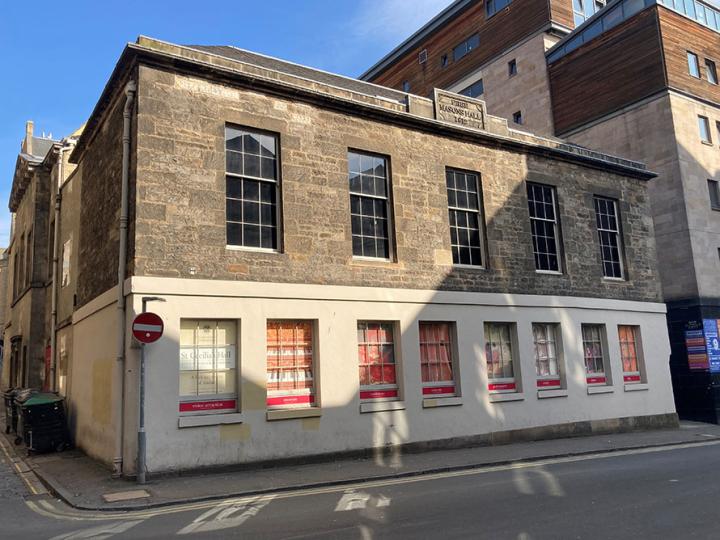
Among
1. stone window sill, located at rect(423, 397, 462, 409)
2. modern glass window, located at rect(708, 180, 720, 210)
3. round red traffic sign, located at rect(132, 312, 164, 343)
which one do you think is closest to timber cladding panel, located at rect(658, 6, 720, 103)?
modern glass window, located at rect(708, 180, 720, 210)

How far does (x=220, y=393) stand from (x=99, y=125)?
284 inches

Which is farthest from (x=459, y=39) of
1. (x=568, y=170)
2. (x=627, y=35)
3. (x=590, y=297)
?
(x=590, y=297)

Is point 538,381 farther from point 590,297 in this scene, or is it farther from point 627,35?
point 627,35

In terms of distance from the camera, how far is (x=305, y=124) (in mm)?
12703

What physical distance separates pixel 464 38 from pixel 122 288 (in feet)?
103

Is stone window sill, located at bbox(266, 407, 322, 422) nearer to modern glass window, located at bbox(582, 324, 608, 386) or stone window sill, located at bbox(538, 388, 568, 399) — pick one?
stone window sill, located at bbox(538, 388, 568, 399)

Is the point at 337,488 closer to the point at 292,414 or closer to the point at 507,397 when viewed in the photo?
the point at 292,414

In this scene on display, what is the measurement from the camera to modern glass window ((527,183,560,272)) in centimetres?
1645

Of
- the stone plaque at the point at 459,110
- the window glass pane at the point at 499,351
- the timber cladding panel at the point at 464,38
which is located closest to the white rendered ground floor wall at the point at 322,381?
the window glass pane at the point at 499,351

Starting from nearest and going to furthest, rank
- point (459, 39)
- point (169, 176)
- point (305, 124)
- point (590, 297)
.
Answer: point (169, 176), point (305, 124), point (590, 297), point (459, 39)

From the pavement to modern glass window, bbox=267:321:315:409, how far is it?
129 centimetres

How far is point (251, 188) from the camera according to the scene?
473 inches

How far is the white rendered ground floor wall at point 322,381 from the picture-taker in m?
10.3

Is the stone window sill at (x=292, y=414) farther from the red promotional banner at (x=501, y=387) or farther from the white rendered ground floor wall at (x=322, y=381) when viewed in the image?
the red promotional banner at (x=501, y=387)
